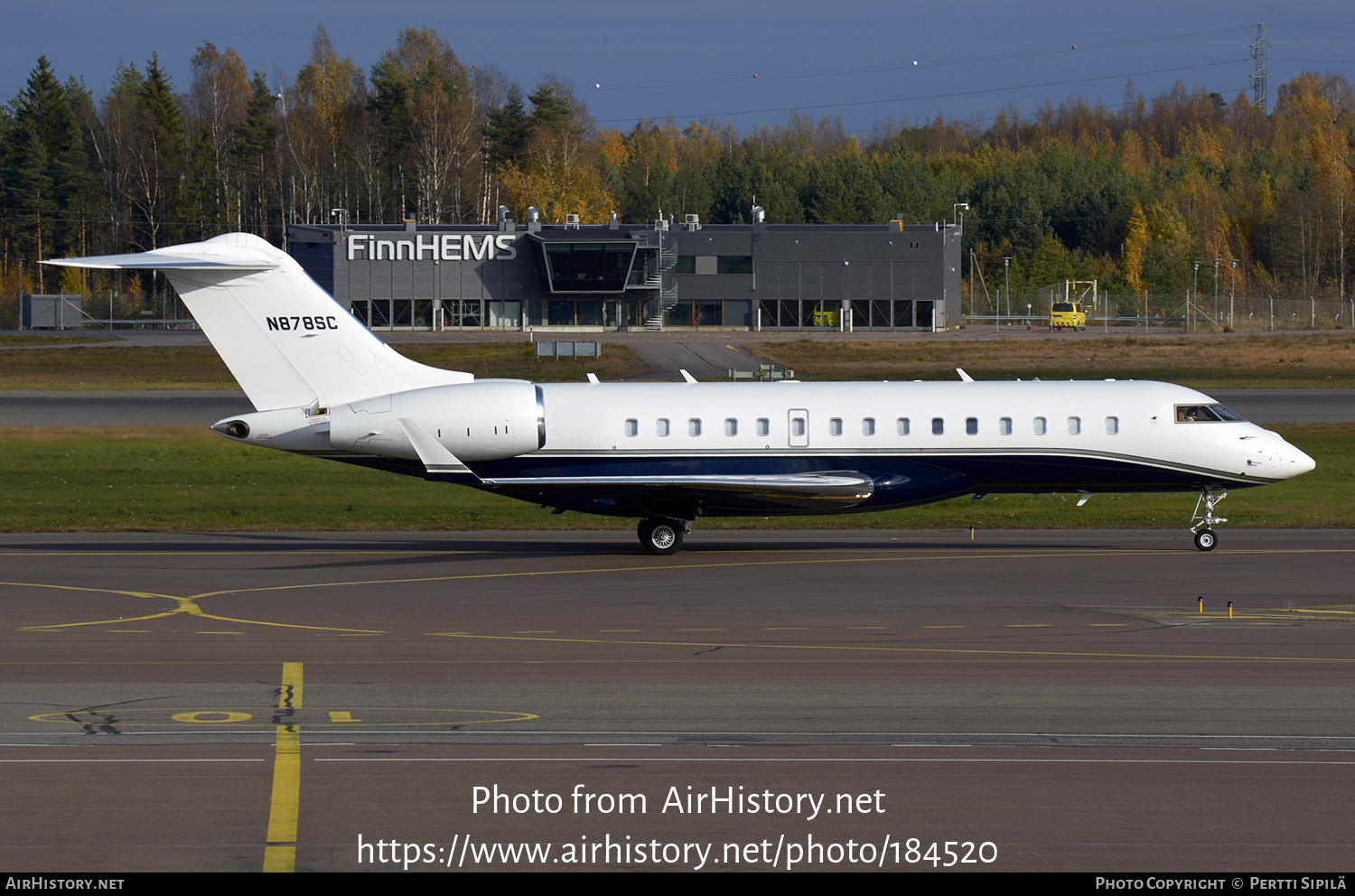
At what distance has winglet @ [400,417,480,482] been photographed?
24672 mm

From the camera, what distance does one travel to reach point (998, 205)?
160 meters

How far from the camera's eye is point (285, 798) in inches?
446

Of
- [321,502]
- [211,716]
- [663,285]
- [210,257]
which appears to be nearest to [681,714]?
[211,716]

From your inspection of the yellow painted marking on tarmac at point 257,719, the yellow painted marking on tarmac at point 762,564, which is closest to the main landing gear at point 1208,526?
the yellow painted marking on tarmac at point 762,564

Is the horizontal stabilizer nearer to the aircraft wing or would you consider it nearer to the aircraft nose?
the aircraft wing

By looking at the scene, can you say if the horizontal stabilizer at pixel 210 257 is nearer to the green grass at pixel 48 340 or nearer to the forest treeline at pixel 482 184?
the green grass at pixel 48 340

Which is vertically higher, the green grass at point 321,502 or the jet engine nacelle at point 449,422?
the jet engine nacelle at point 449,422

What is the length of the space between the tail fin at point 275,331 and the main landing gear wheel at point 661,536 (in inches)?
232

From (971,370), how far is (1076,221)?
324 ft

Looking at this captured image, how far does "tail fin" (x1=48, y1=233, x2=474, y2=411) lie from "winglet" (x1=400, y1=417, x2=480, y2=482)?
146cm

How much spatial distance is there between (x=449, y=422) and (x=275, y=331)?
381 centimetres

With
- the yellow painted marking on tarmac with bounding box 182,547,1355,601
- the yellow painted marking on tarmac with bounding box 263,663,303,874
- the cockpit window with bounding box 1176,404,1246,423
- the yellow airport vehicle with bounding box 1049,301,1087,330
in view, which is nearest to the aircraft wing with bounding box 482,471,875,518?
the yellow painted marking on tarmac with bounding box 182,547,1355,601

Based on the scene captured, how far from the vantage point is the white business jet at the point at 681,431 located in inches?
998

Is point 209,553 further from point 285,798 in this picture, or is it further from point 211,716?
point 285,798
